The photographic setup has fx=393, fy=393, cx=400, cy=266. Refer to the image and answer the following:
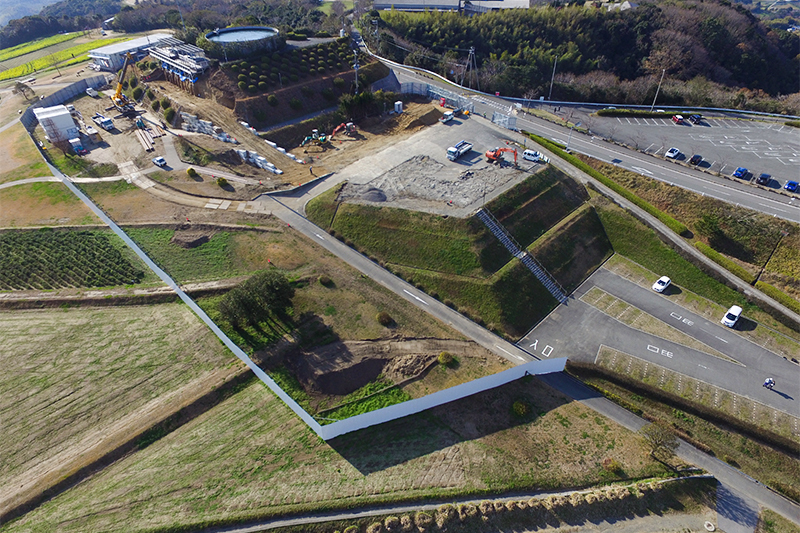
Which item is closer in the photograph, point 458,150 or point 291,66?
point 458,150

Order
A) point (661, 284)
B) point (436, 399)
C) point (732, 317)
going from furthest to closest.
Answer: point (661, 284) → point (732, 317) → point (436, 399)

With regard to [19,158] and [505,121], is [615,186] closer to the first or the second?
[505,121]

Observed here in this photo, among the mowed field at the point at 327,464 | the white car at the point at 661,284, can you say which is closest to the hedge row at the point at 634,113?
the white car at the point at 661,284

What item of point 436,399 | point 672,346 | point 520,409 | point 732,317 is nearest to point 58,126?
point 436,399

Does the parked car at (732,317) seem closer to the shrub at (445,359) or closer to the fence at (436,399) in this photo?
the fence at (436,399)

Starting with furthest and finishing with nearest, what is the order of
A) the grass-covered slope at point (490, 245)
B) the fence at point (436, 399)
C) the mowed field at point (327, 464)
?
the grass-covered slope at point (490, 245) → the fence at point (436, 399) → the mowed field at point (327, 464)

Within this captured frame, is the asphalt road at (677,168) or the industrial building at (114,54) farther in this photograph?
the industrial building at (114,54)
